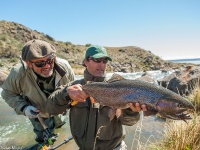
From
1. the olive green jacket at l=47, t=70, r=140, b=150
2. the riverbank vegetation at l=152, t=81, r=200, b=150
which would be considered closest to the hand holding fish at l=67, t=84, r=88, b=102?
the olive green jacket at l=47, t=70, r=140, b=150

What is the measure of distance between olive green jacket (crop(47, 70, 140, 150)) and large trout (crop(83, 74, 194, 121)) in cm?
42

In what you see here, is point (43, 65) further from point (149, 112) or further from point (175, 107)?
point (175, 107)

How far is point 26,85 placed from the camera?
525cm

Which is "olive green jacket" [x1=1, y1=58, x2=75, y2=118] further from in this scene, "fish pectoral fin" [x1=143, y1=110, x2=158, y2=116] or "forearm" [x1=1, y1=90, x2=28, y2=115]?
"fish pectoral fin" [x1=143, y1=110, x2=158, y2=116]

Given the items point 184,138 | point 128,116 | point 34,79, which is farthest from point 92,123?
point 34,79

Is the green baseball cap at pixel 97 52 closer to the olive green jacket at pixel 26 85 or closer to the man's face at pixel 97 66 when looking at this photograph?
the man's face at pixel 97 66

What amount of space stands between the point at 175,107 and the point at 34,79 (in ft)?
10.5

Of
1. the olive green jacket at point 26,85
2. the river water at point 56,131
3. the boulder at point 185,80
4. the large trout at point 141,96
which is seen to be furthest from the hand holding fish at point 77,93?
the boulder at point 185,80

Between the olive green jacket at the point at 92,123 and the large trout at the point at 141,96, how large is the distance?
1.38ft

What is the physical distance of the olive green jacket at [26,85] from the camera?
507 centimetres

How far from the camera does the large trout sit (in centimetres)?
267

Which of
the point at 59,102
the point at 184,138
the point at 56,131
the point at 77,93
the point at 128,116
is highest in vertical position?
the point at 77,93

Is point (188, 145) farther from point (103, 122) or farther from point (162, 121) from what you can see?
point (162, 121)

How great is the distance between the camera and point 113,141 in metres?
3.67
